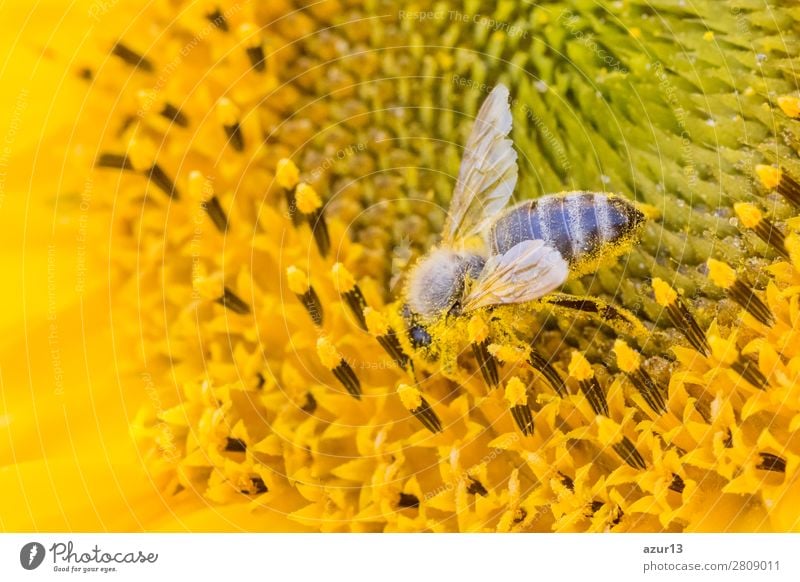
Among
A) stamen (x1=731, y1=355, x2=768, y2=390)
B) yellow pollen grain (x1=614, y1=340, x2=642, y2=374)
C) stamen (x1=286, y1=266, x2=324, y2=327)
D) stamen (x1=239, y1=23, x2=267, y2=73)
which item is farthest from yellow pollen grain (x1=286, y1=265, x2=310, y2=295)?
stamen (x1=731, y1=355, x2=768, y2=390)

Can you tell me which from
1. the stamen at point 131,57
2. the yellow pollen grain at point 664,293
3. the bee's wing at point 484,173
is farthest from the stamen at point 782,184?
the stamen at point 131,57

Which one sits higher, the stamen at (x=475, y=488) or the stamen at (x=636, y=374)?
the stamen at (x=636, y=374)

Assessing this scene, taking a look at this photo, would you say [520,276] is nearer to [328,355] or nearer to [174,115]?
[328,355]

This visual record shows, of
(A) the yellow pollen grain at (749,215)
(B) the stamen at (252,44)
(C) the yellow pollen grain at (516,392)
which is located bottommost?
(C) the yellow pollen grain at (516,392)

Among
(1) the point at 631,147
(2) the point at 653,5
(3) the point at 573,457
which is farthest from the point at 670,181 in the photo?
(3) the point at 573,457

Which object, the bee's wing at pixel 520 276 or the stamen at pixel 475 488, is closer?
the bee's wing at pixel 520 276

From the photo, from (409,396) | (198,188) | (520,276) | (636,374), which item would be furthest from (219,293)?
(636,374)
